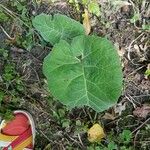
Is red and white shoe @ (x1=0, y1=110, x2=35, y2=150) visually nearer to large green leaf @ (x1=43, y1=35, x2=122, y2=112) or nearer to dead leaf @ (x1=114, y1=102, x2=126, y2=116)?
large green leaf @ (x1=43, y1=35, x2=122, y2=112)

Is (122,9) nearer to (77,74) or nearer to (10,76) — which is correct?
(77,74)

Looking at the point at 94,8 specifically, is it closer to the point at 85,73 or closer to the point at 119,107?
the point at 85,73

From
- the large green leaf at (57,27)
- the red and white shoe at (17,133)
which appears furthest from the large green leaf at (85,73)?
the red and white shoe at (17,133)

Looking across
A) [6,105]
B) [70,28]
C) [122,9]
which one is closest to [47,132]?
[6,105]

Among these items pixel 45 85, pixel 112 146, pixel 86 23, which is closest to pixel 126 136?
pixel 112 146

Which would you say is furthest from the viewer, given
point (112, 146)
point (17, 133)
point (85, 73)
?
point (17, 133)
